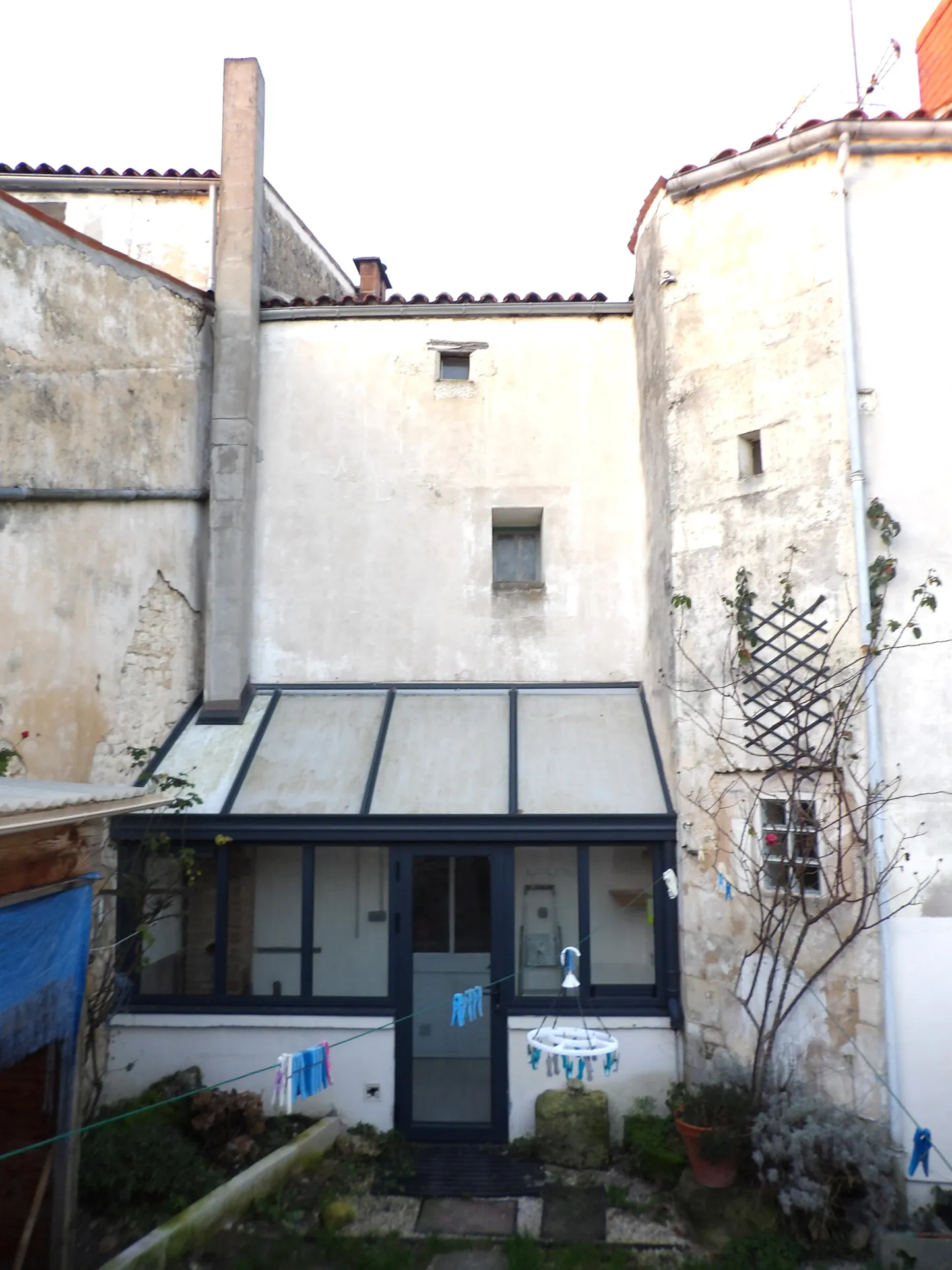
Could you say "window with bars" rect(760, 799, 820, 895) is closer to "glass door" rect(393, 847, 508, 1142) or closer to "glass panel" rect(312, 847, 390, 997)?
"glass door" rect(393, 847, 508, 1142)

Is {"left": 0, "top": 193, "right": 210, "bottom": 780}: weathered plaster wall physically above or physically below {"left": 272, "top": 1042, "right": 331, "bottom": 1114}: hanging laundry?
above

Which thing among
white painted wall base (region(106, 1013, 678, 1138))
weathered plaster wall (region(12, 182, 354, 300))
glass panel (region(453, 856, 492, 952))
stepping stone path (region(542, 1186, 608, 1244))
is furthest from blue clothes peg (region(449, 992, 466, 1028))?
weathered plaster wall (region(12, 182, 354, 300))

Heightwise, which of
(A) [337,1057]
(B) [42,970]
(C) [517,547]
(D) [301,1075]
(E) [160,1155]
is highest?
(C) [517,547]

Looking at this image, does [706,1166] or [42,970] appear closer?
[42,970]

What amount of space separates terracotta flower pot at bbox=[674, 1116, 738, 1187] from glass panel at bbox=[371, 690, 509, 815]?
2682mm

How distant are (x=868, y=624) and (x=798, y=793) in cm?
132

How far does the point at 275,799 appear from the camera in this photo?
26.6 ft

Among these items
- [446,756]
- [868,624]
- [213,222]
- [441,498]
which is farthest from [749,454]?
[213,222]

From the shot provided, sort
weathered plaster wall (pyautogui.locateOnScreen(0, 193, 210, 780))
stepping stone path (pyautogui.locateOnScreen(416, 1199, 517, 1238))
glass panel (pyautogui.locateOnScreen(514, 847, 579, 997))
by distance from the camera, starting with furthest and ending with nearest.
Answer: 1. glass panel (pyautogui.locateOnScreen(514, 847, 579, 997))
2. weathered plaster wall (pyautogui.locateOnScreen(0, 193, 210, 780))
3. stepping stone path (pyautogui.locateOnScreen(416, 1199, 517, 1238))

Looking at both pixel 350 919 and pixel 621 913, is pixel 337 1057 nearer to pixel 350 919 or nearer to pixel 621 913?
pixel 350 919

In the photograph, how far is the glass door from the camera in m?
7.75

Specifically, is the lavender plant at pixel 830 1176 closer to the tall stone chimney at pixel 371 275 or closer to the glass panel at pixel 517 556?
the glass panel at pixel 517 556

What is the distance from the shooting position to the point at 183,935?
28.9 ft

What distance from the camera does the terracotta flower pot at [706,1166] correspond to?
6496 millimetres
